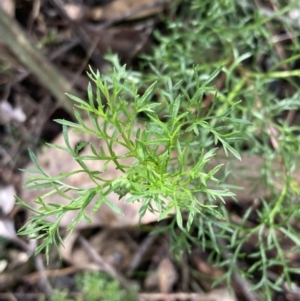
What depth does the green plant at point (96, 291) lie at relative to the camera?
93.5 inches

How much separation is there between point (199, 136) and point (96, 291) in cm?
99

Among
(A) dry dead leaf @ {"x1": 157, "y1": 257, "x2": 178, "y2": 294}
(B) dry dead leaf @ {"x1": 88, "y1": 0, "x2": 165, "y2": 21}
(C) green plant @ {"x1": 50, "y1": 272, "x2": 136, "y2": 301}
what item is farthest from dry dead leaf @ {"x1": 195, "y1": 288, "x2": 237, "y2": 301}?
(B) dry dead leaf @ {"x1": 88, "y1": 0, "x2": 165, "y2": 21}

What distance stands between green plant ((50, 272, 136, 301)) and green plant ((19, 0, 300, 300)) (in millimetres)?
424

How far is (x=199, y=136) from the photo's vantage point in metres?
1.90

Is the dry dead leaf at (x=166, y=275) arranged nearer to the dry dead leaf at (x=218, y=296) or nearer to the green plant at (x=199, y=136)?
the dry dead leaf at (x=218, y=296)

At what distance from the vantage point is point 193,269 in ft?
8.35

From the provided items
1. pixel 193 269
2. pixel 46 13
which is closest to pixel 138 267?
pixel 193 269

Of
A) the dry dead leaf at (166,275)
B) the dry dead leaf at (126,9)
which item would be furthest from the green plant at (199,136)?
the dry dead leaf at (166,275)

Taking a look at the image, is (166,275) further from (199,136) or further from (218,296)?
(199,136)

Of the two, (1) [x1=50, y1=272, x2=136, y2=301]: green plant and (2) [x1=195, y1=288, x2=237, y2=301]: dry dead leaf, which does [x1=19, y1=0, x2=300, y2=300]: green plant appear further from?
(1) [x1=50, y1=272, x2=136, y2=301]: green plant

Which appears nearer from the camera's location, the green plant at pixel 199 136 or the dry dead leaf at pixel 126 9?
the green plant at pixel 199 136

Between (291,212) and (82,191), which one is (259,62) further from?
(82,191)

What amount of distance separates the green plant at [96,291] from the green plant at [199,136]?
424 millimetres

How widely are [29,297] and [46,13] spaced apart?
1551 millimetres
